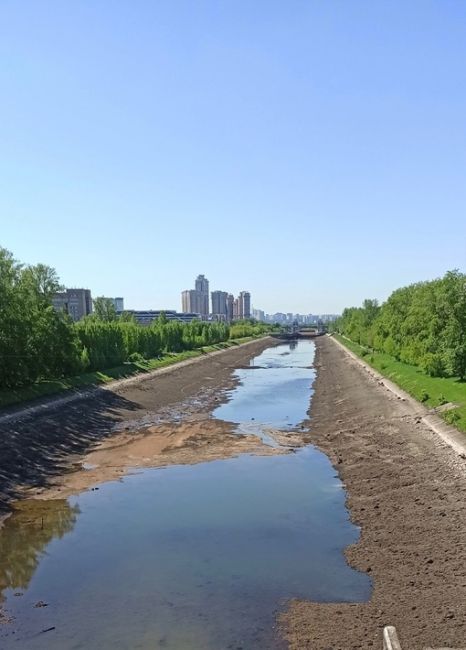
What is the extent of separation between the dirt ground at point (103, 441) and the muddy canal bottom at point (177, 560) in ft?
7.65

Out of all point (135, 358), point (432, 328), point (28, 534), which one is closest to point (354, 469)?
point (28, 534)

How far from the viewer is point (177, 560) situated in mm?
16594

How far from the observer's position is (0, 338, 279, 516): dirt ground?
2619 cm

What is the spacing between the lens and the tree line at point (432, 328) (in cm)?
3869

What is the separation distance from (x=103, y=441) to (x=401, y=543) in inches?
897

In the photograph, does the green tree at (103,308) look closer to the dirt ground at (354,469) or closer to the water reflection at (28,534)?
the dirt ground at (354,469)

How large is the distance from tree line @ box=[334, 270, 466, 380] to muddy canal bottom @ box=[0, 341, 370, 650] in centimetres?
1699

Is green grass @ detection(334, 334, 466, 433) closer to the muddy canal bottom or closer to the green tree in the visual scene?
the muddy canal bottom

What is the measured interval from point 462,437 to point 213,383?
47.3 meters

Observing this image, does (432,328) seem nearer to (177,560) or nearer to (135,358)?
(177,560)

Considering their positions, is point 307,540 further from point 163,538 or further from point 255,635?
point 255,635

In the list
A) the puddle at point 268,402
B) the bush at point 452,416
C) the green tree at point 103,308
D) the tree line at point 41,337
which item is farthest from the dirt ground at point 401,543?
the green tree at point 103,308

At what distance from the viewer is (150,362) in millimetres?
78625

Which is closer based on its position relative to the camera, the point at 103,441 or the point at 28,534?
the point at 28,534
